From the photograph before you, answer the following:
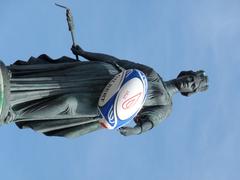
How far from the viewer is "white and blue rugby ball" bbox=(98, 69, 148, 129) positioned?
1545cm

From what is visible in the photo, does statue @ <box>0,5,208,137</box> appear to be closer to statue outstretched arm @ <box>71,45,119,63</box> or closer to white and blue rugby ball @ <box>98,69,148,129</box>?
statue outstretched arm @ <box>71,45,119,63</box>

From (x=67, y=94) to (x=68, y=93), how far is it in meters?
0.08

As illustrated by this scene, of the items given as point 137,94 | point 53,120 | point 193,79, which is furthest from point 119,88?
point 193,79

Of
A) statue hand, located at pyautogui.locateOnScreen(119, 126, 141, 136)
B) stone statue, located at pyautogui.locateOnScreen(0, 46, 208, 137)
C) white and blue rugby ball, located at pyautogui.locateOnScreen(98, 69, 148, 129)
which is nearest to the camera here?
stone statue, located at pyautogui.locateOnScreen(0, 46, 208, 137)

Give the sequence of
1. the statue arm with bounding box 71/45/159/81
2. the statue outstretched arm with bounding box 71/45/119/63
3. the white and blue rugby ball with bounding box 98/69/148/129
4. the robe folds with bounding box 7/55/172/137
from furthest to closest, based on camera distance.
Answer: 1. the statue outstretched arm with bounding box 71/45/119/63
2. the statue arm with bounding box 71/45/159/81
3. the white and blue rugby ball with bounding box 98/69/148/129
4. the robe folds with bounding box 7/55/172/137

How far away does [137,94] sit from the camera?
15.8m

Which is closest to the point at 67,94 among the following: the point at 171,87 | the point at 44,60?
the point at 44,60

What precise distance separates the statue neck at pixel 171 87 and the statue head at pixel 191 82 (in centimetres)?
8

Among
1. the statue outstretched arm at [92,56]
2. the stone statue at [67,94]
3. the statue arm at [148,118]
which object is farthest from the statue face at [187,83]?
the statue outstretched arm at [92,56]

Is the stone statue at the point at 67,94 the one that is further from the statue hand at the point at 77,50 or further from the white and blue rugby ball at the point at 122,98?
the white and blue rugby ball at the point at 122,98

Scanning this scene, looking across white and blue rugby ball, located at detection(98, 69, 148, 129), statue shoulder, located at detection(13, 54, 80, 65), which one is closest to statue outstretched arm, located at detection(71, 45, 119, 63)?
statue shoulder, located at detection(13, 54, 80, 65)

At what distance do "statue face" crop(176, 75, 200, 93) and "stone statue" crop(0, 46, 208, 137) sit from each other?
0.23m

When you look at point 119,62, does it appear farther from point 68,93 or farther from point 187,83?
point 68,93

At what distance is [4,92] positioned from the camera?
47.1ft
